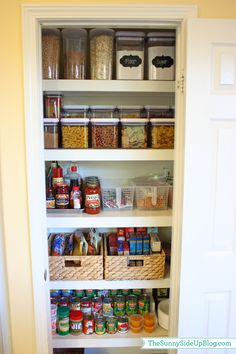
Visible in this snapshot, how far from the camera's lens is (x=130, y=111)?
158 centimetres

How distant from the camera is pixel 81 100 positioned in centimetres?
174

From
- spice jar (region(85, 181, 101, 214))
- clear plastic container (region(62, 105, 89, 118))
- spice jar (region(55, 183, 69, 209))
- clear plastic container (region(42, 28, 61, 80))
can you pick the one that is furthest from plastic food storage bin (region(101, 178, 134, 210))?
clear plastic container (region(42, 28, 61, 80))

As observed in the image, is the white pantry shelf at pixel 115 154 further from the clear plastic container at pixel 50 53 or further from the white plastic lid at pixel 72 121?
the clear plastic container at pixel 50 53

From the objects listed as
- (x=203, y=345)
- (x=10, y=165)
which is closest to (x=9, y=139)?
(x=10, y=165)

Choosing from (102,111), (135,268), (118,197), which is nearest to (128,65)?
(102,111)

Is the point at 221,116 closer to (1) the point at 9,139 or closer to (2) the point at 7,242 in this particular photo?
(1) the point at 9,139

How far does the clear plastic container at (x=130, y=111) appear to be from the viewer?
1.58m

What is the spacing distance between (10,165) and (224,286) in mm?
1136

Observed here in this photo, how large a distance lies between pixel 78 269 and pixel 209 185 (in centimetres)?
85

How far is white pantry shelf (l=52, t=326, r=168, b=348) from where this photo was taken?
158cm

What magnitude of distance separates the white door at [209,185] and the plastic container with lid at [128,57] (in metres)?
0.38

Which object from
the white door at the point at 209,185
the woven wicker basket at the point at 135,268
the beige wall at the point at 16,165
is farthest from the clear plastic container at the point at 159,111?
the woven wicker basket at the point at 135,268

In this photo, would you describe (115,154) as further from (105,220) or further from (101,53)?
(101,53)

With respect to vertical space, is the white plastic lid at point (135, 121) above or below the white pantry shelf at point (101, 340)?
above
